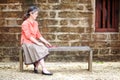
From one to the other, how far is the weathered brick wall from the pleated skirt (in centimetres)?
195

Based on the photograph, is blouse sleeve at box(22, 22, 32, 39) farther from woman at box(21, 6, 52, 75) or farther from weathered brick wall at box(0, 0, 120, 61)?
weathered brick wall at box(0, 0, 120, 61)

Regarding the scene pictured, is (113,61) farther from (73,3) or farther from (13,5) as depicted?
(13,5)

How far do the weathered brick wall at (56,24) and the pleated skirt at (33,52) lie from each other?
1946 millimetres

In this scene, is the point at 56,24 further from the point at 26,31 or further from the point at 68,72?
the point at 26,31

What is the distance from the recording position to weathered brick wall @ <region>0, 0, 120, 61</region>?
11.3 m

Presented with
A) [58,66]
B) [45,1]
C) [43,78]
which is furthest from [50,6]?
[43,78]

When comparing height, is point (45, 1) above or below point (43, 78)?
above

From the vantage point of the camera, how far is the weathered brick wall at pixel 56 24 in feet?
37.1

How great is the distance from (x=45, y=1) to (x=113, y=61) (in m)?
2.45

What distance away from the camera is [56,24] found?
37.3 feet

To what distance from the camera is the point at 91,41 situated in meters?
11.5

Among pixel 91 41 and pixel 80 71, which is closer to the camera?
pixel 80 71

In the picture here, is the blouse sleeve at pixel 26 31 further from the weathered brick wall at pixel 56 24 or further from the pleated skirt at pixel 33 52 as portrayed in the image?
the weathered brick wall at pixel 56 24

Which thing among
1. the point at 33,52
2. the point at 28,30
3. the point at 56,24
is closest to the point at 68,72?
the point at 33,52
